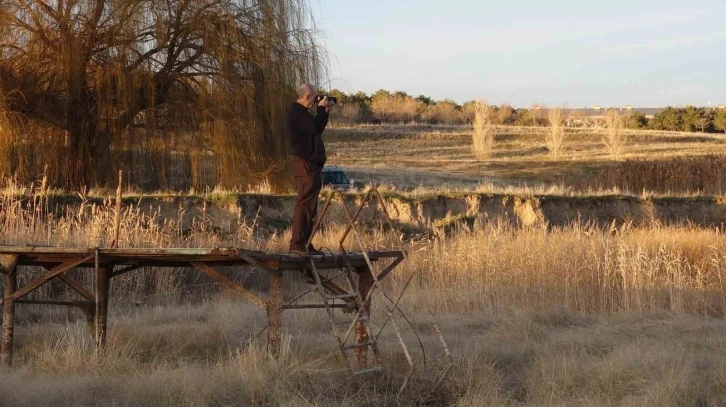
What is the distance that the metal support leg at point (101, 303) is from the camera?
29.3 feet

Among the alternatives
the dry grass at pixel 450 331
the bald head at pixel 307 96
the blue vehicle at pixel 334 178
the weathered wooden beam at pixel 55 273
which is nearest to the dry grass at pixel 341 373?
the dry grass at pixel 450 331

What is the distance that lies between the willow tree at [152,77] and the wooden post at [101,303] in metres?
13.3

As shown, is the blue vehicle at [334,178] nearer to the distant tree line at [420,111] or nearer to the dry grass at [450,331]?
the dry grass at [450,331]

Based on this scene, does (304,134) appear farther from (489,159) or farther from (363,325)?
(489,159)

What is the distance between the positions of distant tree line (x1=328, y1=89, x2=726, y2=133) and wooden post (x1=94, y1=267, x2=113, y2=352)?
73.1 metres

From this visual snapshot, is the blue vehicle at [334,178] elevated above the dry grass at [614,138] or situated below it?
below

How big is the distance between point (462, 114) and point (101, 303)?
88.9 m

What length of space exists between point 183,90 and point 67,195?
14.7 ft

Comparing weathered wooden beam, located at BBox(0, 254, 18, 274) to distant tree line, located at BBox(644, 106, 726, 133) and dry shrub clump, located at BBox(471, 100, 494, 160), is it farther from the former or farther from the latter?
distant tree line, located at BBox(644, 106, 726, 133)

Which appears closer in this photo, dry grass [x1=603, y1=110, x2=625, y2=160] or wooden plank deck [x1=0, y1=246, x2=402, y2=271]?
wooden plank deck [x1=0, y1=246, x2=402, y2=271]

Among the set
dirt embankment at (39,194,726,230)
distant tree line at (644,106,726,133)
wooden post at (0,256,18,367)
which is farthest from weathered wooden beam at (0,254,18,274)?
distant tree line at (644,106,726,133)

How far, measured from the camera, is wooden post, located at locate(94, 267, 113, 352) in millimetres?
8945

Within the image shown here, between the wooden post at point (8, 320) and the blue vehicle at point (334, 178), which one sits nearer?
the wooden post at point (8, 320)

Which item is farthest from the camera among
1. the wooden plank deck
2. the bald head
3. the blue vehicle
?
the blue vehicle
